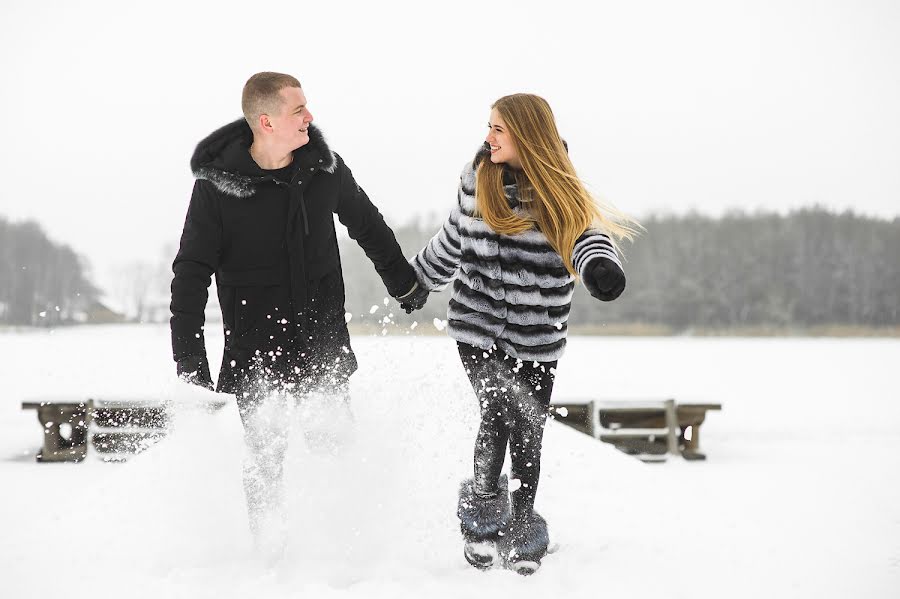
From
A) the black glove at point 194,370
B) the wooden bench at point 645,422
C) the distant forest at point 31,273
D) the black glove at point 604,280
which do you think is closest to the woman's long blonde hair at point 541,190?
the black glove at point 604,280

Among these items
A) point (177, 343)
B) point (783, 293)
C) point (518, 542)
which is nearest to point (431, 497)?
point (518, 542)

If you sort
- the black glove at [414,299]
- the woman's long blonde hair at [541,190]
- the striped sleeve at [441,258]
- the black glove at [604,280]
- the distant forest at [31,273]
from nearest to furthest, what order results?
the black glove at [604,280]
the woman's long blonde hair at [541,190]
the striped sleeve at [441,258]
the black glove at [414,299]
the distant forest at [31,273]

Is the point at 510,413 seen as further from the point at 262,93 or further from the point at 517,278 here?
the point at 262,93

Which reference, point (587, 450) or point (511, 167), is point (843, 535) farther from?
point (511, 167)

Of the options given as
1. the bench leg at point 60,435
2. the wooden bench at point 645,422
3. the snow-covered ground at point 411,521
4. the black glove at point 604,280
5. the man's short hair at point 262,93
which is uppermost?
the man's short hair at point 262,93

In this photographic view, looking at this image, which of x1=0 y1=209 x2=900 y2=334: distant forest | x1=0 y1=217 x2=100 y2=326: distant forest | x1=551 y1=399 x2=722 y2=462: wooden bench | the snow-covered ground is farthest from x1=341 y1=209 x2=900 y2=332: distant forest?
the snow-covered ground

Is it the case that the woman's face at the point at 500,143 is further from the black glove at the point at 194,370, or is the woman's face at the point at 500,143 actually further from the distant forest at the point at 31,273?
the distant forest at the point at 31,273

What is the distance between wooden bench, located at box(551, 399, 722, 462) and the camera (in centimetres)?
777

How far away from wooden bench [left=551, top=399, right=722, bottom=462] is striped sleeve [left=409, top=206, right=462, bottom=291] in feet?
15.5

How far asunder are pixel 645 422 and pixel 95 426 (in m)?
6.04

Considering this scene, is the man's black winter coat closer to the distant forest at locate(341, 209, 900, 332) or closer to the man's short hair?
the man's short hair

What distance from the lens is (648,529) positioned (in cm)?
350

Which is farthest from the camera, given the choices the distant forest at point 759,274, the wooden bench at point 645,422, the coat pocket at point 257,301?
the distant forest at point 759,274

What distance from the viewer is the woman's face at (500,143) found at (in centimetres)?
280
